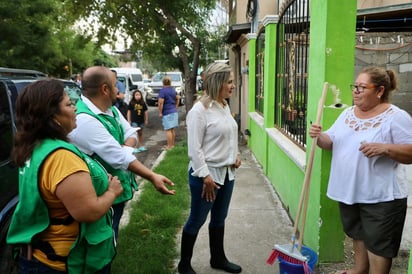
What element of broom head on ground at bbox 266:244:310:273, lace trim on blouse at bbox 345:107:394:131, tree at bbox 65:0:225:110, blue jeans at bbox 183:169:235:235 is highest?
tree at bbox 65:0:225:110

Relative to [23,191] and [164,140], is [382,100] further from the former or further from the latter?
[164,140]

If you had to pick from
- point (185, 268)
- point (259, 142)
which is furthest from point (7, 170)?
point (259, 142)

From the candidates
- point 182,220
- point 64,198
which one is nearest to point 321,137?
point 64,198

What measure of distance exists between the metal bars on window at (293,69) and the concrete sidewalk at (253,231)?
97 cm

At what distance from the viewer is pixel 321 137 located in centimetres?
307

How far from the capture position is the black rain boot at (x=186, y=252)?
3.34 metres

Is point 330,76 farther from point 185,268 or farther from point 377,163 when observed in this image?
point 185,268

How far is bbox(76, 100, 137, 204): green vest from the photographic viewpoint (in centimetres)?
252

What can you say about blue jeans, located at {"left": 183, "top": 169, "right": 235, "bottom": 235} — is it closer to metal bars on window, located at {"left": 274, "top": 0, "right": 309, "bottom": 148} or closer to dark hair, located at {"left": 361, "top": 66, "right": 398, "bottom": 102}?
dark hair, located at {"left": 361, "top": 66, "right": 398, "bottom": 102}

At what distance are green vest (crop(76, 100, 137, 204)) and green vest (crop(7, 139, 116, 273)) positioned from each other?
535 mm

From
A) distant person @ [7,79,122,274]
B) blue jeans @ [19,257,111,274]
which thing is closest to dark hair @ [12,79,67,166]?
distant person @ [7,79,122,274]

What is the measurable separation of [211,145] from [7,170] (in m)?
1.66

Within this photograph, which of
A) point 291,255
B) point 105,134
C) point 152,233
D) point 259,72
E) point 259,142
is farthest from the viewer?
point 259,72

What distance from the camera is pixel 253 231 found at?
14.9ft
